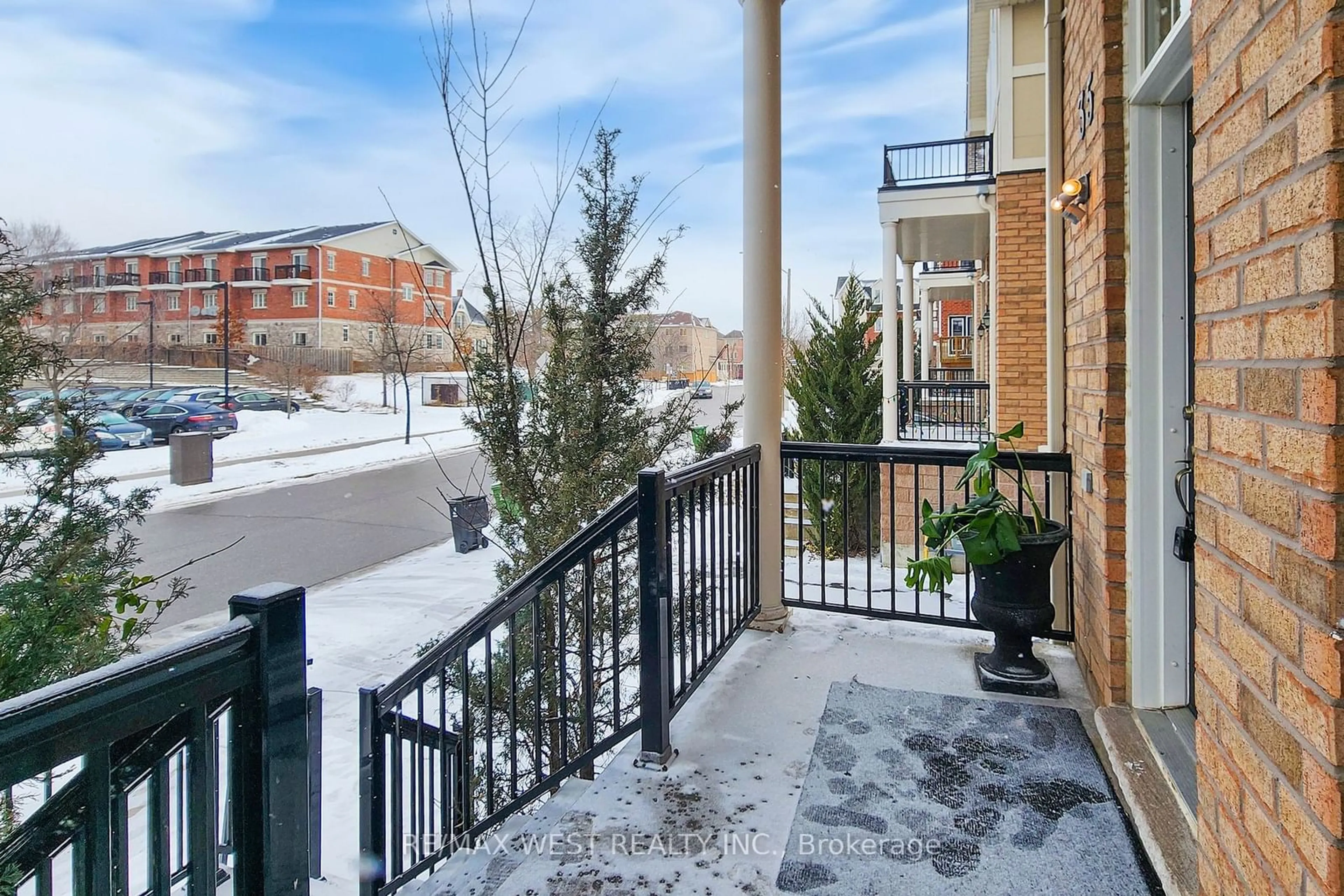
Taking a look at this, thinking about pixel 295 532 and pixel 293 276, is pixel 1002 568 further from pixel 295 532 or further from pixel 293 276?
pixel 293 276

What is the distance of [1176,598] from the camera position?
210cm

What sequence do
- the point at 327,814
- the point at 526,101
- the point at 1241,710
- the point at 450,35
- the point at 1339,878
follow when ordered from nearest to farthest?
the point at 1339,878
the point at 1241,710
the point at 327,814
the point at 450,35
the point at 526,101

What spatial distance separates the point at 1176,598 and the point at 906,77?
34.0 ft

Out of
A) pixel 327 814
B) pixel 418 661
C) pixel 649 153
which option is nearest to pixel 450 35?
pixel 649 153

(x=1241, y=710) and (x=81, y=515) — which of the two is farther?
(x=81, y=515)

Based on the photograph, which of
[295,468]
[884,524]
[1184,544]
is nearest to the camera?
[1184,544]

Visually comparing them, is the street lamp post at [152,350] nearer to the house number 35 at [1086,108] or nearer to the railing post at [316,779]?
the railing post at [316,779]

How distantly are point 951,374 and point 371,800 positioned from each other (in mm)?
15425

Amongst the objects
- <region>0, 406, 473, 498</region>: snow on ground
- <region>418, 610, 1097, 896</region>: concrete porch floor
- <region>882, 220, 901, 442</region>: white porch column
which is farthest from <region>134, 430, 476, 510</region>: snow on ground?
<region>418, 610, 1097, 896</region>: concrete porch floor

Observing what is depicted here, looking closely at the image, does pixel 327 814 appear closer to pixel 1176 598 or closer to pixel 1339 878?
pixel 1176 598

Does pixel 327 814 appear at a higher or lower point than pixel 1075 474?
lower

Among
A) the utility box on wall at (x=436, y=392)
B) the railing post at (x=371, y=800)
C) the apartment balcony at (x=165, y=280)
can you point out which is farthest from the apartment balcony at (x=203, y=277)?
the railing post at (x=371, y=800)

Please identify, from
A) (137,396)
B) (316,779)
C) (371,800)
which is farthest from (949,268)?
(137,396)

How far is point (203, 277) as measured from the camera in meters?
31.1
